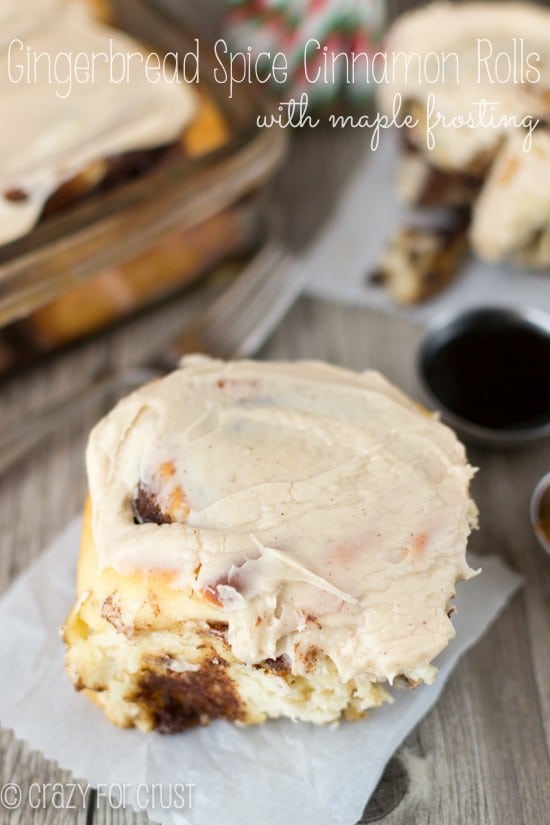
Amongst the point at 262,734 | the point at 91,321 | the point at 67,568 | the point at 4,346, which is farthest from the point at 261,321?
the point at 262,734

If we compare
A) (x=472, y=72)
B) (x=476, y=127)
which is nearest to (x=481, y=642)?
(x=476, y=127)

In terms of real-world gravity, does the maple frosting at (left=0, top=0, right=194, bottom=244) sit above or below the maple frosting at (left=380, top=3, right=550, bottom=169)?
above

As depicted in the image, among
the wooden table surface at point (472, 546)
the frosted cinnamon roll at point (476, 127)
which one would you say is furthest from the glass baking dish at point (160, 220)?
the frosted cinnamon roll at point (476, 127)

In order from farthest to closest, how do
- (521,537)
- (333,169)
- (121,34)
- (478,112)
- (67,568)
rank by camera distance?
(333,169) < (121,34) < (478,112) < (521,537) < (67,568)

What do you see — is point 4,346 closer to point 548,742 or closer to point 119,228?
point 119,228

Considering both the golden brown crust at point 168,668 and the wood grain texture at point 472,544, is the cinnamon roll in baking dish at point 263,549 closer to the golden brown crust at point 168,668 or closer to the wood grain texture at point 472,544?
the golden brown crust at point 168,668

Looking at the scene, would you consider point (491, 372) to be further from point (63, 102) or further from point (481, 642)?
point (63, 102)

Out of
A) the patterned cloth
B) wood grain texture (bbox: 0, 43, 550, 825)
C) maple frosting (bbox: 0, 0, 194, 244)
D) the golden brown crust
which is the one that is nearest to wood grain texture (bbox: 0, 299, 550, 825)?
wood grain texture (bbox: 0, 43, 550, 825)

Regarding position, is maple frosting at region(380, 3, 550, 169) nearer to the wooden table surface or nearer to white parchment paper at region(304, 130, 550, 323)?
white parchment paper at region(304, 130, 550, 323)
